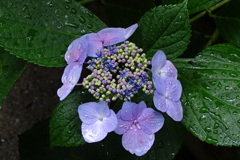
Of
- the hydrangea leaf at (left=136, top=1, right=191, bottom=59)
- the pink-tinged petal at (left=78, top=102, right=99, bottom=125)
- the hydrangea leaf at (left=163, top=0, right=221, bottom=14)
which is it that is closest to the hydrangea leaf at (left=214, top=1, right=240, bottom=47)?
the hydrangea leaf at (left=163, top=0, right=221, bottom=14)

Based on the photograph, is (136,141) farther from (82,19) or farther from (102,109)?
(82,19)

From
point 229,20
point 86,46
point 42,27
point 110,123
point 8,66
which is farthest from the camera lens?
point 229,20

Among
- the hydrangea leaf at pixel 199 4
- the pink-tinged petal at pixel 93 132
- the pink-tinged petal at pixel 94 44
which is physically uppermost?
the hydrangea leaf at pixel 199 4

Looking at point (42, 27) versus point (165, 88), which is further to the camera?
point (42, 27)

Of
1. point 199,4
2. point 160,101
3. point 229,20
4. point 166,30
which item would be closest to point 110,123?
point 160,101

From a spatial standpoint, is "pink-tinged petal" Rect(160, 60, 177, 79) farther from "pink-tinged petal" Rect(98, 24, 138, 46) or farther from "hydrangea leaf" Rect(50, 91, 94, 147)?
"hydrangea leaf" Rect(50, 91, 94, 147)

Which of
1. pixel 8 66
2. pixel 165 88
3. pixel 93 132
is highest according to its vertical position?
pixel 165 88

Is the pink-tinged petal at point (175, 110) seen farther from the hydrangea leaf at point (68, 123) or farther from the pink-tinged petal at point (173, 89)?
the hydrangea leaf at point (68, 123)

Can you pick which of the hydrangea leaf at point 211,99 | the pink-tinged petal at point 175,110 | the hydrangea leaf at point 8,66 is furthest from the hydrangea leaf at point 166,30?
the hydrangea leaf at point 8,66
